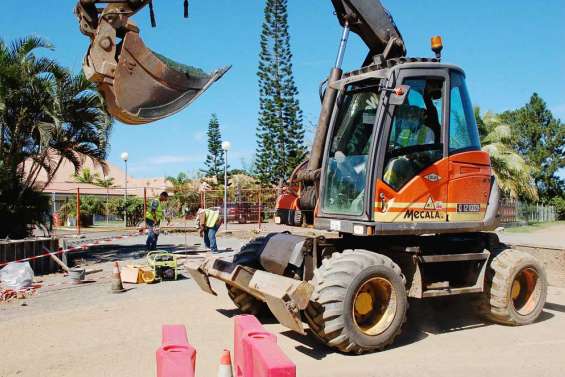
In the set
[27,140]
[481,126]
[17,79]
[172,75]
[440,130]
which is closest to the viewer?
[172,75]

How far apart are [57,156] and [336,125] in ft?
35.5

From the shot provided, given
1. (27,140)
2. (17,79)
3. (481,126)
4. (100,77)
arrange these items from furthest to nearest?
(481,126) < (27,140) < (17,79) < (100,77)

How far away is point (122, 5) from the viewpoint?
5777 mm

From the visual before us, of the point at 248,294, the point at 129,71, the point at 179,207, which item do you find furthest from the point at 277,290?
the point at 179,207

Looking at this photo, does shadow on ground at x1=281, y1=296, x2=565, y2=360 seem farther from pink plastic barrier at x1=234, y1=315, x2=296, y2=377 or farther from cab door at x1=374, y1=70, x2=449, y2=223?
pink plastic barrier at x1=234, y1=315, x2=296, y2=377

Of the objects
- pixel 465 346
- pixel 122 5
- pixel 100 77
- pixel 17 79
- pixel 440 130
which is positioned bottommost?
pixel 465 346

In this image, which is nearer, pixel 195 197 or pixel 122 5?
pixel 122 5

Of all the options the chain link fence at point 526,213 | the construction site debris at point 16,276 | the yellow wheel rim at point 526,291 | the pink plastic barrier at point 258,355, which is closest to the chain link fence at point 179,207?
the chain link fence at point 526,213

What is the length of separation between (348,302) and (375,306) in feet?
2.26

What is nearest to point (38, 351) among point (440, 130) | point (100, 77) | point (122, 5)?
point (100, 77)

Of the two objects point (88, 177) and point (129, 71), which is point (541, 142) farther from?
point (129, 71)

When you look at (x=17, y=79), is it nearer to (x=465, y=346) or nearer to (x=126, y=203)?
(x=465, y=346)

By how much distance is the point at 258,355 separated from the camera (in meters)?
3.36

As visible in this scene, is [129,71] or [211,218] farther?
[211,218]
